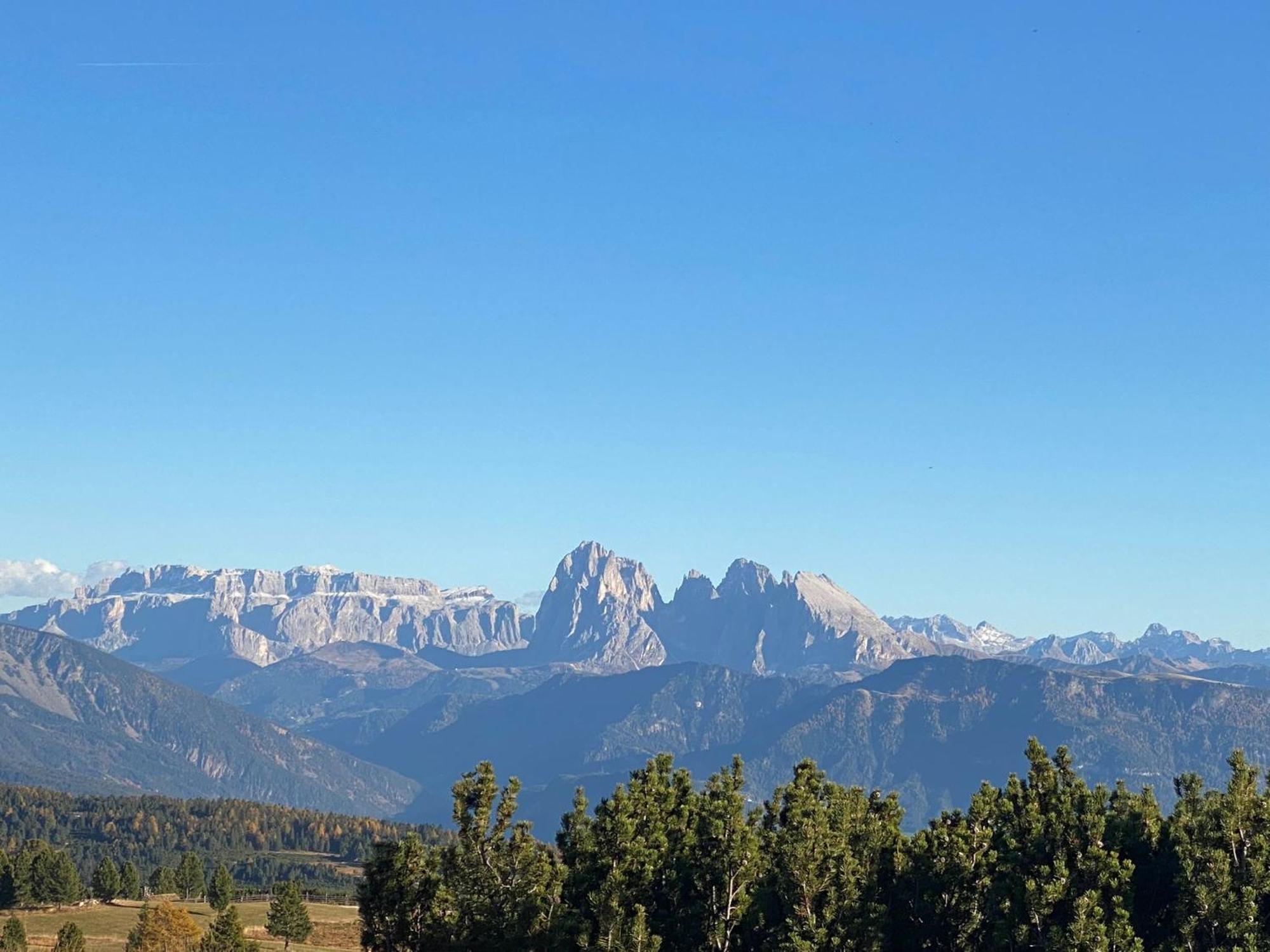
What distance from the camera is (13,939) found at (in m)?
167

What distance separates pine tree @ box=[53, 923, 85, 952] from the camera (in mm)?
156250

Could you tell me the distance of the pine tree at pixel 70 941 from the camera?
513 feet

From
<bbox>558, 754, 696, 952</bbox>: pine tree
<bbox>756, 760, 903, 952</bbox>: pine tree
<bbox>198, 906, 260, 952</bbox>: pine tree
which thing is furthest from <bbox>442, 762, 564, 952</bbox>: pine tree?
<bbox>198, 906, 260, 952</bbox>: pine tree

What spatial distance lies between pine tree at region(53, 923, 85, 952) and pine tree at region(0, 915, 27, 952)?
261 inches

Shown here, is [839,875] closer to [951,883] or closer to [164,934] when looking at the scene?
[951,883]

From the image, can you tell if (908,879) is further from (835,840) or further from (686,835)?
(686,835)

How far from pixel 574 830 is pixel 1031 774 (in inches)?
1227

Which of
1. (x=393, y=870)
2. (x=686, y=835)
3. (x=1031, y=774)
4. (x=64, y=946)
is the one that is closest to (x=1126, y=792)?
(x=1031, y=774)

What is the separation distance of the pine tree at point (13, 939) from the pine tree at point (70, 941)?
6.62 m

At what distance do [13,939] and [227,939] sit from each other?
96.2 feet

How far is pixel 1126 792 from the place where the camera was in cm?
9419

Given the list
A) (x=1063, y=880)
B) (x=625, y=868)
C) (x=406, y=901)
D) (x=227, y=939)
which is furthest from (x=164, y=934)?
(x=1063, y=880)

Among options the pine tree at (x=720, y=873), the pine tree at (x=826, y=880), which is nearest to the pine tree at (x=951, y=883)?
the pine tree at (x=826, y=880)

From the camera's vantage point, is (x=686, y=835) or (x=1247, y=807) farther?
(x=686, y=835)
